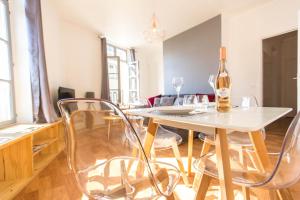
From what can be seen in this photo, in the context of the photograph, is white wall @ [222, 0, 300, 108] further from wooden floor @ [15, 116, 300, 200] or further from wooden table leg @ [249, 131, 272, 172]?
wooden table leg @ [249, 131, 272, 172]

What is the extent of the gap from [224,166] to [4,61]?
2.81 meters

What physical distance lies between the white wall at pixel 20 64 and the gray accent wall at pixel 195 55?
3.61m

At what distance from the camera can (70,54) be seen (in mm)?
4277

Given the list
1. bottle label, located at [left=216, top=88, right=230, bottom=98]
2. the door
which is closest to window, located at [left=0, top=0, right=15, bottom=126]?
bottle label, located at [left=216, top=88, right=230, bottom=98]

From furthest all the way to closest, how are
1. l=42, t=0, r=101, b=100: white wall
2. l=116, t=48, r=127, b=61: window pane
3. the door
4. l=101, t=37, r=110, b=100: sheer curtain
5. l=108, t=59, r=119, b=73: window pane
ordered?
1. l=116, t=48, r=127, b=61: window pane
2. l=108, t=59, r=119, b=73: window pane
3. l=101, t=37, r=110, b=100: sheer curtain
4. the door
5. l=42, t=0, r=101, b=100: white wall

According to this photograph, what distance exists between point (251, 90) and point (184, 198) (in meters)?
3.38

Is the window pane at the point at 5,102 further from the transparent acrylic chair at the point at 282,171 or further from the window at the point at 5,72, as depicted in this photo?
the transparent acrylic chair at the point at 282,171

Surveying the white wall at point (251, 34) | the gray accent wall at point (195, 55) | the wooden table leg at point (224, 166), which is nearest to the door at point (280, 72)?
the white wall at point (251, 34)

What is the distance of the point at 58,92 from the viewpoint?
324 centimetres

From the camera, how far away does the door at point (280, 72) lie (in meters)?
5.12

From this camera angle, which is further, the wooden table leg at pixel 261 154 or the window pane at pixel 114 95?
the window pane at pixel 114 95

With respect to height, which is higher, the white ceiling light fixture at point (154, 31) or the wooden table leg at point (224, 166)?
the white ceiling light fixture at point (154, 31)

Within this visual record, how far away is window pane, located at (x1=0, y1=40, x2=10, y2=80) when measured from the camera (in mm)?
2328

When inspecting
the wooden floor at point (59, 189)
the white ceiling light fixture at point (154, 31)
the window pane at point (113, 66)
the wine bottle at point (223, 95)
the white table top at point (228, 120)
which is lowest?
the wooden floor at point (59, 189)
